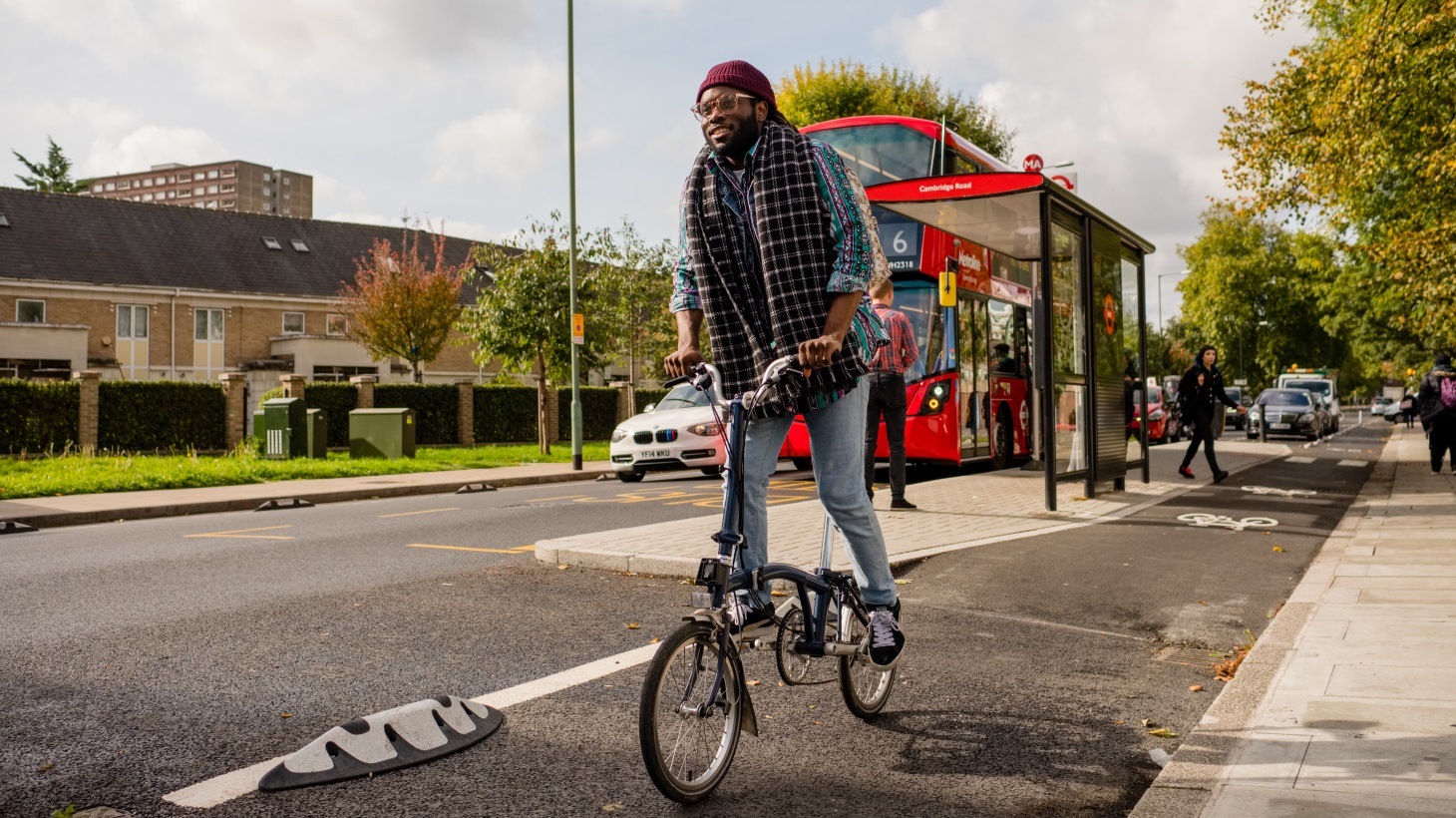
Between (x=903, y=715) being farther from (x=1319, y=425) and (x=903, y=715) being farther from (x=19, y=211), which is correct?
(x=19, y=211)

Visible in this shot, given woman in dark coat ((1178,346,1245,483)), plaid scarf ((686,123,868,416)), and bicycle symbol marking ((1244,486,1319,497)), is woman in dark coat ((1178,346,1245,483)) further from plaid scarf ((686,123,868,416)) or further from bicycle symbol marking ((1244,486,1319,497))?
plaid scarf ((686,123,868,416))

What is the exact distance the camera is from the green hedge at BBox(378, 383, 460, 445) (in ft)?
96.3

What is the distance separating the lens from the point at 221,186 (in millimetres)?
167250

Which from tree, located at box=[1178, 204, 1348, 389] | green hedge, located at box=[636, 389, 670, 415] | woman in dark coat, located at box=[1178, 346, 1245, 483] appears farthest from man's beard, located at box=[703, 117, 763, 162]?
tree, located at box=[1178, 204, 1348, 389]

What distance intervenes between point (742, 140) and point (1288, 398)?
37.8m

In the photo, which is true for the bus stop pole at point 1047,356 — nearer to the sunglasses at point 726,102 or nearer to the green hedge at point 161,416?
the sunglasses at point 726,102

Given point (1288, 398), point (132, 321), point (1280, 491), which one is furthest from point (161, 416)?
point (1288, 398)

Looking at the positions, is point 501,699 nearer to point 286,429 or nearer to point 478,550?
point 478,550

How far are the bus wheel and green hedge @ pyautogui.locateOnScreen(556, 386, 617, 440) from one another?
19.9 m

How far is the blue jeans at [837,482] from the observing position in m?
3.49

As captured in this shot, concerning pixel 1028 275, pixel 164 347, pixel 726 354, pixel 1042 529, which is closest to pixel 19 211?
pixel 164 347

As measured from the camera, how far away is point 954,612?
607 centimetres

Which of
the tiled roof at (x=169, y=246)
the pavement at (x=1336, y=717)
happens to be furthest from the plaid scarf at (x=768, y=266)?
the tiled roof at (x=169, y=246)

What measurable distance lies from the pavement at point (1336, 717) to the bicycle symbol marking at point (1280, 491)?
6419 mm
